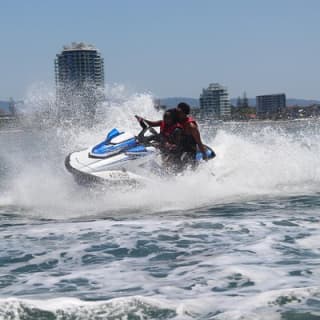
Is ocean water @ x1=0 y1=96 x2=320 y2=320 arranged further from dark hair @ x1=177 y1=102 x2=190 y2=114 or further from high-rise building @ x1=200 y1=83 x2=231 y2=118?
high-rise building @ x1=200 y1=83 x2=231 y2=118

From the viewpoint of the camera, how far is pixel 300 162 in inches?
556

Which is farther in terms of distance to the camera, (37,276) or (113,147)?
(113,147)

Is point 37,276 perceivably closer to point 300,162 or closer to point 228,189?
point 228,189

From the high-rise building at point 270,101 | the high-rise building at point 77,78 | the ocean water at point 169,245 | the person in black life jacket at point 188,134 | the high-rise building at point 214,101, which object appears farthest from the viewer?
the high-rise building at point 270,101

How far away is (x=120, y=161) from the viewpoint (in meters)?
10.7

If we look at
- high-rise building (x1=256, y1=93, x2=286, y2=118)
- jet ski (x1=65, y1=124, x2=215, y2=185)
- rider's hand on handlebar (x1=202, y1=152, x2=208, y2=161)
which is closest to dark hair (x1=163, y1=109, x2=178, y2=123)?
jet ski (x1=65, y1=124, x2=215, y2=185)

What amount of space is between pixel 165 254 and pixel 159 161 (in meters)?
4.52

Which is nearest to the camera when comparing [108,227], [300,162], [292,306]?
[292,306]

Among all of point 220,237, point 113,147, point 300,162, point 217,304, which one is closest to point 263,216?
point 220,237

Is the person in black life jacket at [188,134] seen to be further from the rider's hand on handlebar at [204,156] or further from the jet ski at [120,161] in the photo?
the jet ski at [120,161]

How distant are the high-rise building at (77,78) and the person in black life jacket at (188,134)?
48.2ft

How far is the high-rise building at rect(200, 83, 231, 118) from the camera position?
106m

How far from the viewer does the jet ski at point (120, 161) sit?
10562 millimetres

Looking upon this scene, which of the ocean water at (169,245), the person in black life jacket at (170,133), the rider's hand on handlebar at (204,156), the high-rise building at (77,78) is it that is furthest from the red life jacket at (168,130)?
the high-rise building at (77,78)
